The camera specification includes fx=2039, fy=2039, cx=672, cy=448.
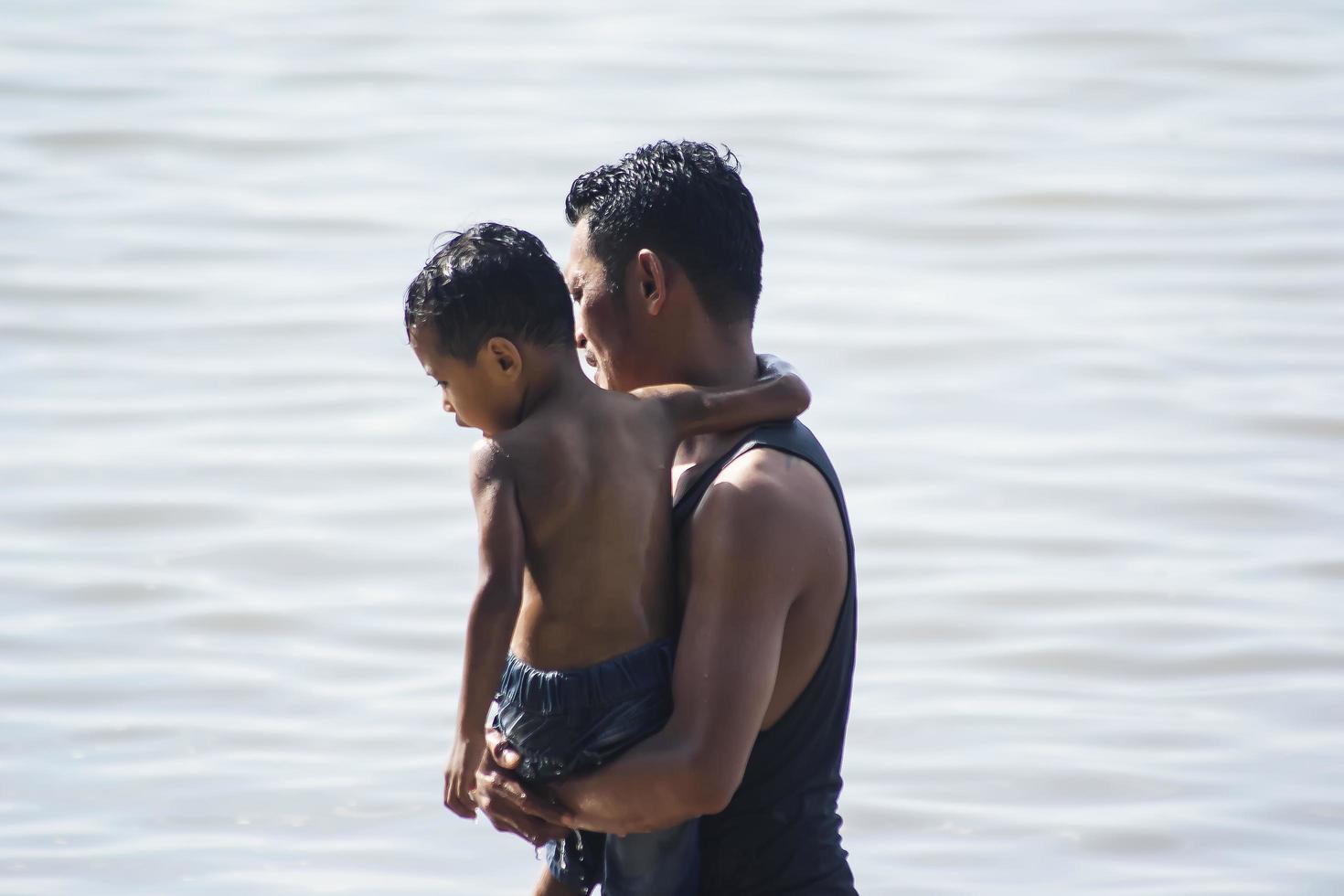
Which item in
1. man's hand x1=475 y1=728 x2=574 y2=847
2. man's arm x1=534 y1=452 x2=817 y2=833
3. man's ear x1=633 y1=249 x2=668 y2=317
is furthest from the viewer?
man's ear x1=633 y1=249 x2=668 y2=317

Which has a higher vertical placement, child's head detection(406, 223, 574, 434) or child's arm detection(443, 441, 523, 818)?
child's head detection(406, 223, 574, 434)

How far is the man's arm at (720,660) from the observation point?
2230mm

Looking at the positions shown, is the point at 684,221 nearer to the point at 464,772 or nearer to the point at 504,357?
the point at 504,357

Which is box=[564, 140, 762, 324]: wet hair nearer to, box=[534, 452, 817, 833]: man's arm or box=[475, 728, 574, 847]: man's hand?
box=[534, 452, 817, 833]: man's arm

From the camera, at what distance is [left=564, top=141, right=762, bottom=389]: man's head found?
2.46 meters

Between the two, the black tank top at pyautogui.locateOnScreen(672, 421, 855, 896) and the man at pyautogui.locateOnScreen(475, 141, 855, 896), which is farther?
the black tank top at pyautogui.locateOnScreen(672, 421, 855, 896)

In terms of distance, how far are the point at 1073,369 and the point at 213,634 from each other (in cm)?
387

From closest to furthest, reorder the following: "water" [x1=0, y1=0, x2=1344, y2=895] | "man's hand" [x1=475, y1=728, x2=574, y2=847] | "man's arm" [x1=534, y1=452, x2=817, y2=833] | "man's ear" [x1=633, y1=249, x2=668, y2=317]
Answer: "man's arm" [x1=534, y1=452, x2=817, y2=833], "man's hand" [x1=475, y1=728, x2=574, y2=847], "man's ear" [x1=633, y1=249, x2=668, y2=317], "water" [x1=0, y1=0, x2=1344, y2=895]

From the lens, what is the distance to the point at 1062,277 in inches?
383

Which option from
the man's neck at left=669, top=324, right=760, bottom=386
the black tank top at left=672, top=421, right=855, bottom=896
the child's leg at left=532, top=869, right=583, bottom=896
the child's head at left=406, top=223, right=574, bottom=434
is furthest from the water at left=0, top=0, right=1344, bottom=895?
the child's head at left=406, top=223, right=574, bottom=434

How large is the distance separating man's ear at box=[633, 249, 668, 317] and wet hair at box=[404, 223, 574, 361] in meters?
0.14

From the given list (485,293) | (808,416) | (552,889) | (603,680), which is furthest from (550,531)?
(808,416)

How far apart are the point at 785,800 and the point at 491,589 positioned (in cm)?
45

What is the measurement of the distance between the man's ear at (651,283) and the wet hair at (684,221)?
0.06 ft
